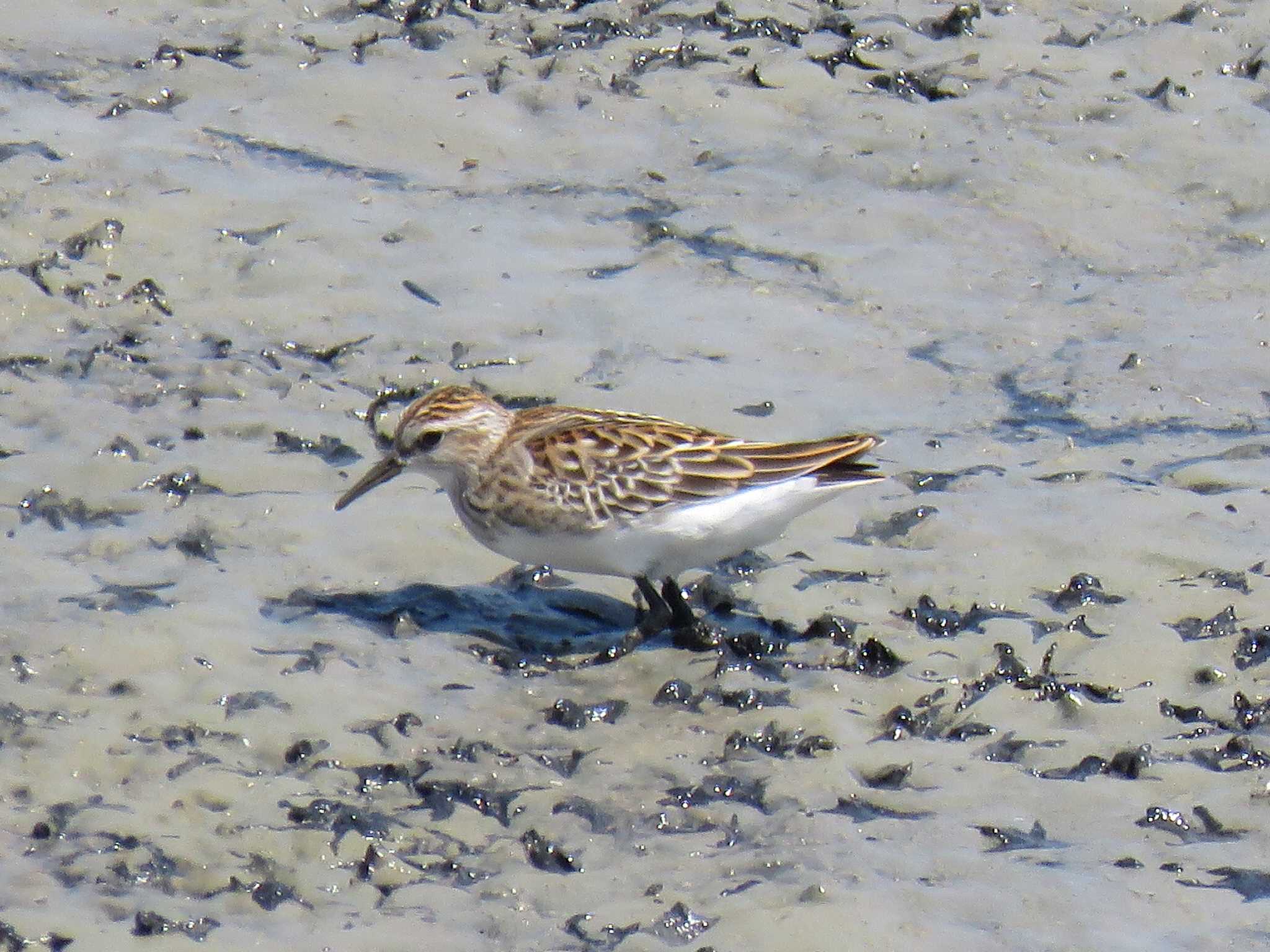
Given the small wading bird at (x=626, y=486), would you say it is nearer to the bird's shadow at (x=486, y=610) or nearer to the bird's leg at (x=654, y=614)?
the bird's leg at (x=654, y=614)

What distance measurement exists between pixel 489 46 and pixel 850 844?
328 inches

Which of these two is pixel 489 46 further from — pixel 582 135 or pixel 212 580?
pixel 212 580

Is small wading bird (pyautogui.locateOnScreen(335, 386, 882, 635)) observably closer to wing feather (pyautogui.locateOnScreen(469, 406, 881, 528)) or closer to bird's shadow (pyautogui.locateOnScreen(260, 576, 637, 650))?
wing feather (pyautogui.locateOnScreen(469, 406, 881, 528))

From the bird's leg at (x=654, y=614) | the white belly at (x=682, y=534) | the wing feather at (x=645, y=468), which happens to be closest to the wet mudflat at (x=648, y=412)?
the bird's leg at (x=654, y=614)

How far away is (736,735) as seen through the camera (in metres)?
7.70

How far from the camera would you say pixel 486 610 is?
8.75 m

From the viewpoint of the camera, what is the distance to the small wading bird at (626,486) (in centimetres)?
825

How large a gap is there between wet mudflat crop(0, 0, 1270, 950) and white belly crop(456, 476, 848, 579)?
16.1 inches

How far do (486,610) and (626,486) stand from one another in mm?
983

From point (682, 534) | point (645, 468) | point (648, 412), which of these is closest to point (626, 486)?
point (645, 468)

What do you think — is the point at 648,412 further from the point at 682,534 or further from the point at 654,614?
the point at 682,534

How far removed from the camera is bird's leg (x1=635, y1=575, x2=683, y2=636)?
850 cm

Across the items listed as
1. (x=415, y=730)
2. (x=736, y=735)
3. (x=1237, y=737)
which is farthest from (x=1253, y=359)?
(x=415, y=730)

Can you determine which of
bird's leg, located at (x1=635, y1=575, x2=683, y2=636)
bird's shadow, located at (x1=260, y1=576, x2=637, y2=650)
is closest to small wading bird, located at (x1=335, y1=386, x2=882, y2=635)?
bird's leg, located at (x1=635, y1=575, x2=683, y2=636)
